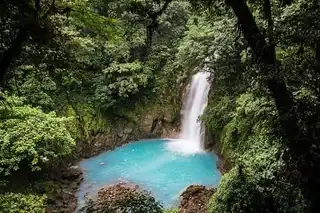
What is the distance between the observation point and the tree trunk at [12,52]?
503 centimetres

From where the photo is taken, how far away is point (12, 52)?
513 cm

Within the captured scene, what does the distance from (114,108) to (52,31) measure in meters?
12.1

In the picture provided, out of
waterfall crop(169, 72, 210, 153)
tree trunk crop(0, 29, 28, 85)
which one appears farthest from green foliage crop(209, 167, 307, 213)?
waterfall crop(169, 72, 210, 153)

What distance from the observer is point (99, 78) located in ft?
57.4

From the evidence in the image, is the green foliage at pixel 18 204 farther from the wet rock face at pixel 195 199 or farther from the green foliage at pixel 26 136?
the wet rock face at pixel 195 199

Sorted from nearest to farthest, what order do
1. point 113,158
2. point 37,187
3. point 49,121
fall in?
1. point 49,121
2. point 37,187
3. point 113,158

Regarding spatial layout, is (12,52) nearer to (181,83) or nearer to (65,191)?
(65,191)

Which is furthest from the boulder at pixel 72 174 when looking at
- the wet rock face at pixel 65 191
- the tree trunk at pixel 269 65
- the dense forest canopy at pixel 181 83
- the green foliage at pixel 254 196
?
the tree trunk at pixel 269 65

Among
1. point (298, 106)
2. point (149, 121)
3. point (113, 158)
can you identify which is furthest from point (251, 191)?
point (149, 121)

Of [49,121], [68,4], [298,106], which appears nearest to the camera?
[298,106]

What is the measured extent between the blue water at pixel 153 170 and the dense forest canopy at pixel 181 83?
3.42ft

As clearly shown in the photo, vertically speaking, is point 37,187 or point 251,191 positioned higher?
point 251,191

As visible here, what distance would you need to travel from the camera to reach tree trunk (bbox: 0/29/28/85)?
503 cm

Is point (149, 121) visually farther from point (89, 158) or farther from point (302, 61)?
point (302, 61)
